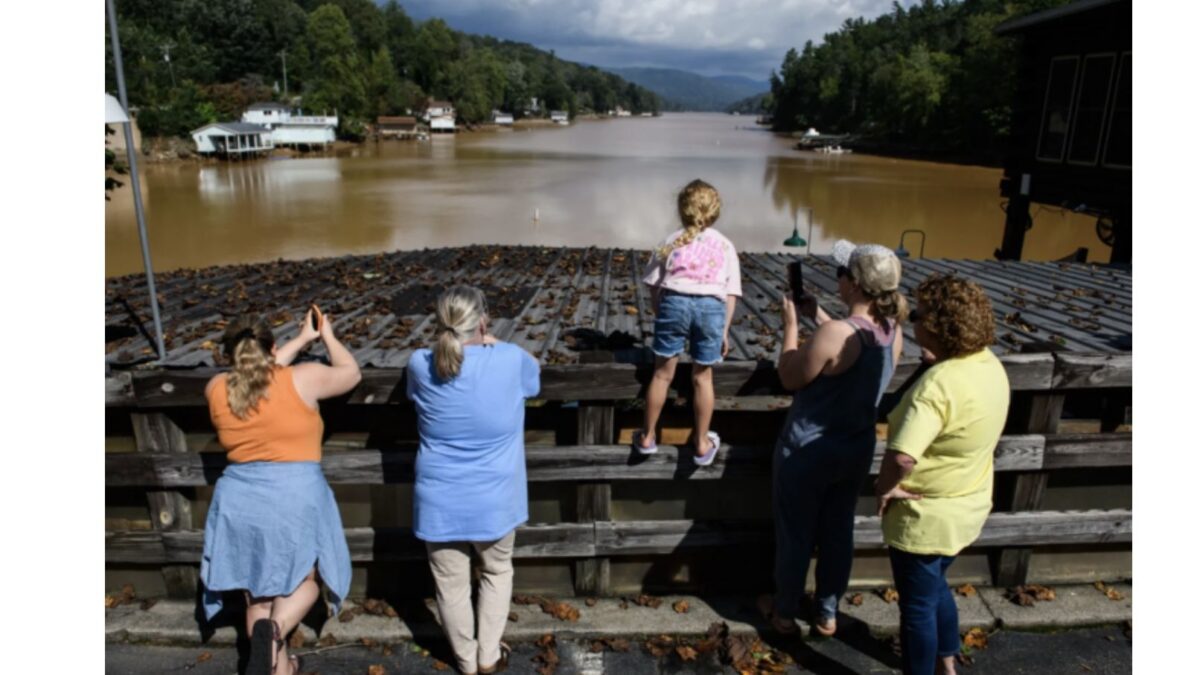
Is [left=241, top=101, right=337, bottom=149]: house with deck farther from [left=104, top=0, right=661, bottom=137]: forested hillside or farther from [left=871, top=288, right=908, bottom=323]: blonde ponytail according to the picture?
[left=871, top=288, right=908, bottom=323]: blonde ponytail

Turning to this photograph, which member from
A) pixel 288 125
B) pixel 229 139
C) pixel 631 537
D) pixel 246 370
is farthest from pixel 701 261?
pixel 288 125

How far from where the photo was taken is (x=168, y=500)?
457cm

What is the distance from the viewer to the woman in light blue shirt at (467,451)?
3.52 m

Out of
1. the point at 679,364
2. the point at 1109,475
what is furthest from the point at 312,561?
the point at 1109,475

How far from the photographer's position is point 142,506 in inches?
188

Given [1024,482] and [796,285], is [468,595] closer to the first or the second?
[796,285]

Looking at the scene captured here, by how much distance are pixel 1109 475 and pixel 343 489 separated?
5099 millimetres

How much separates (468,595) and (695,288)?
2.09 metres

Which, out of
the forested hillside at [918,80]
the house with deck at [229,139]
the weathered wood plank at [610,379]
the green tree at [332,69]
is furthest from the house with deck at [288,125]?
the weathered wood plank at [610,379]

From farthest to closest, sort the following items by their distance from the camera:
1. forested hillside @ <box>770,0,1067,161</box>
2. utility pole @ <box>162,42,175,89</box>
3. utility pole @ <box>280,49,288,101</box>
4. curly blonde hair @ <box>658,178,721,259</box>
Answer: utility pole @ <box>280,49,288,101</box>, utility pole @ <box>162,42,175,89</box>, forested hillside @ <box>770,0,1067,161</box>, curly blonde hair @ <box>658,178,721,259</box>

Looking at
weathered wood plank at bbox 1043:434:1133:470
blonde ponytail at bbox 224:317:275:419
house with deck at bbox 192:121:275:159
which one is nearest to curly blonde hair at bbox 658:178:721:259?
blonde ponytail at bbox 224:317:275:419

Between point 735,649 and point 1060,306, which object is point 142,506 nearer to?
point 735,649

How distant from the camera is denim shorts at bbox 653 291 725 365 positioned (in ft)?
13.1

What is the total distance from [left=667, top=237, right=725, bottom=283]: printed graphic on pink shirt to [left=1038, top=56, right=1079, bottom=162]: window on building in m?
18.5
